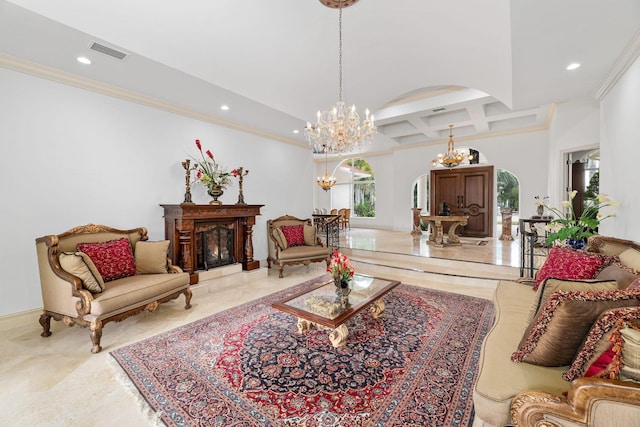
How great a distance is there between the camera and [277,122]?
498cm

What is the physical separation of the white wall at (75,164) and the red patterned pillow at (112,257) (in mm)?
624

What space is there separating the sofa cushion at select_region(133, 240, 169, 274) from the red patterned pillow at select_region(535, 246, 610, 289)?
13.4ft

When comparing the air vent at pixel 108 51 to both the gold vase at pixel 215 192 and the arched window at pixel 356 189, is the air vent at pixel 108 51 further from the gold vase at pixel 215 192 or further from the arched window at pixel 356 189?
the arched window at pixel 356 189

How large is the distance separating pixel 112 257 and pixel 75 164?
52.4 inches

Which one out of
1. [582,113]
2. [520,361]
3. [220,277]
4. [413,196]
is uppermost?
[582,113]

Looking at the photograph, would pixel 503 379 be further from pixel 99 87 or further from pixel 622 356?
pixel 99 87

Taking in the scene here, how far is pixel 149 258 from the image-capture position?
3379mm

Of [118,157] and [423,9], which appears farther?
[118,157]

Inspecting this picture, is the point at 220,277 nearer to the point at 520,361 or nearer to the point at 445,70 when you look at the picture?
the point at 520,361

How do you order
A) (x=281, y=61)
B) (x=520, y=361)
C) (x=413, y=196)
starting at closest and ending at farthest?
(x=520, y=361)
(x=281, y=61)
(x=413, y=196)

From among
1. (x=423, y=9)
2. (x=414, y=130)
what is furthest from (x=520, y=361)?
(x=414, y=130)

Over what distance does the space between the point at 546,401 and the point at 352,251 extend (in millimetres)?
5216

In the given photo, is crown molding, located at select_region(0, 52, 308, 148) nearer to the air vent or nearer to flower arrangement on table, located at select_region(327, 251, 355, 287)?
the air vent

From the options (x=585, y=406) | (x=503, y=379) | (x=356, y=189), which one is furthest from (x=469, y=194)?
(x=585, y=406)
